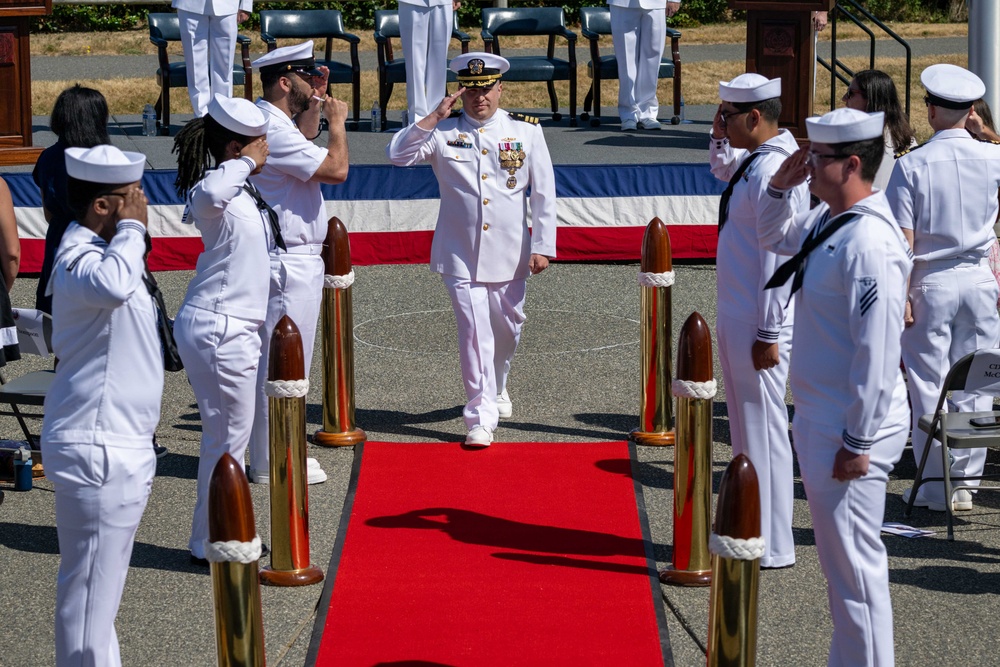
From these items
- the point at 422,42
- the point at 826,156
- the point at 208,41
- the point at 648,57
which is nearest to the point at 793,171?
the point at 826,156

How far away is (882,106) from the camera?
6.82m

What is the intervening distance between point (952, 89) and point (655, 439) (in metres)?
2.50

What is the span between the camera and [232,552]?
4012 millimetres

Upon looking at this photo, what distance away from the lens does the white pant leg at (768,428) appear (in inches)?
237

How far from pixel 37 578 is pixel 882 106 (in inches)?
176

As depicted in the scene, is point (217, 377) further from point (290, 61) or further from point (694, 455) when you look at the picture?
point (694, 455)

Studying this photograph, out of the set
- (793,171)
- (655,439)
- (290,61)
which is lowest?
(655,439)

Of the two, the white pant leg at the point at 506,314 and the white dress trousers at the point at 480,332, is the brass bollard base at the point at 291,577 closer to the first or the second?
the white dress trousers at the point at 480,332

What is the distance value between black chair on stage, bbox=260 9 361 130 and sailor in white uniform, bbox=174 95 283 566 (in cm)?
943

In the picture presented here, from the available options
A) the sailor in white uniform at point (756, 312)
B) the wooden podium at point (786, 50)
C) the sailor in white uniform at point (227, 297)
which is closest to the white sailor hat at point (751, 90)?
the sailor in white uniform at point (756, 312)

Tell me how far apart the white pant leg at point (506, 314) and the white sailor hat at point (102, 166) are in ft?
12.0

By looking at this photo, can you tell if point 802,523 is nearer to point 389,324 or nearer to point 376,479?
point 376,479

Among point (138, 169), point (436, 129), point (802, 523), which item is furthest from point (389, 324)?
point (138, 169)

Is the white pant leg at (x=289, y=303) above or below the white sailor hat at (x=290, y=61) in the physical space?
below
